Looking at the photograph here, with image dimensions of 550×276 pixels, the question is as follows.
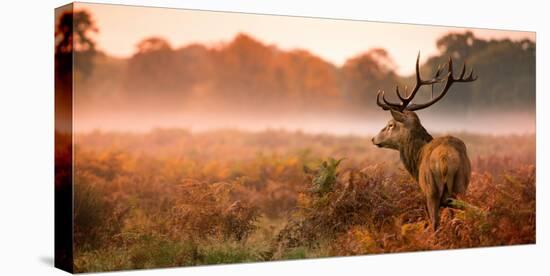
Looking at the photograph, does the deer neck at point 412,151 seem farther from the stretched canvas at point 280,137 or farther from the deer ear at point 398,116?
the deer ear at point 398,116

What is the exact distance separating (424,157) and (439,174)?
0.89ft

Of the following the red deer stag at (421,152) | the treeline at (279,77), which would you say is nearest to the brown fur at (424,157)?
the red deer stag at (421,152)

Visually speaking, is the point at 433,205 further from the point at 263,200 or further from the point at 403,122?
the point at 263,200

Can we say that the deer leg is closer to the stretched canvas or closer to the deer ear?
the stretched canvas

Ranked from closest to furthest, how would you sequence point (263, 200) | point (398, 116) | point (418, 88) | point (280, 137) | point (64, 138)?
point (64, 138) < point (263, 200) < point (280, 137) < point (398, 116) < point (418, 88)

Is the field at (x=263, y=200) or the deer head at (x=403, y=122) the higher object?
the deer head at (x=403, y=122)

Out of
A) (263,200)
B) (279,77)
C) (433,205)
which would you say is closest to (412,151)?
(433,205)

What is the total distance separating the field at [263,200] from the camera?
10859 millimetres

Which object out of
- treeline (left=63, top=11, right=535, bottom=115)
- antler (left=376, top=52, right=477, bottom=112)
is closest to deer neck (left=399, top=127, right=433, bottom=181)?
antler (left=376, top=52, right=477, bottom=112)

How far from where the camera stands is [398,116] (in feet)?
41.3

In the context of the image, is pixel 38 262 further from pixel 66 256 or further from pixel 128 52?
pixel 128 52

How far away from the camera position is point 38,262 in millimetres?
11375

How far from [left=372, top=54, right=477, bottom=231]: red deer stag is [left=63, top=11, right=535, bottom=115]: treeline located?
0.73 feet

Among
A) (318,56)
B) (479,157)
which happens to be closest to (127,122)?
(318,56)
